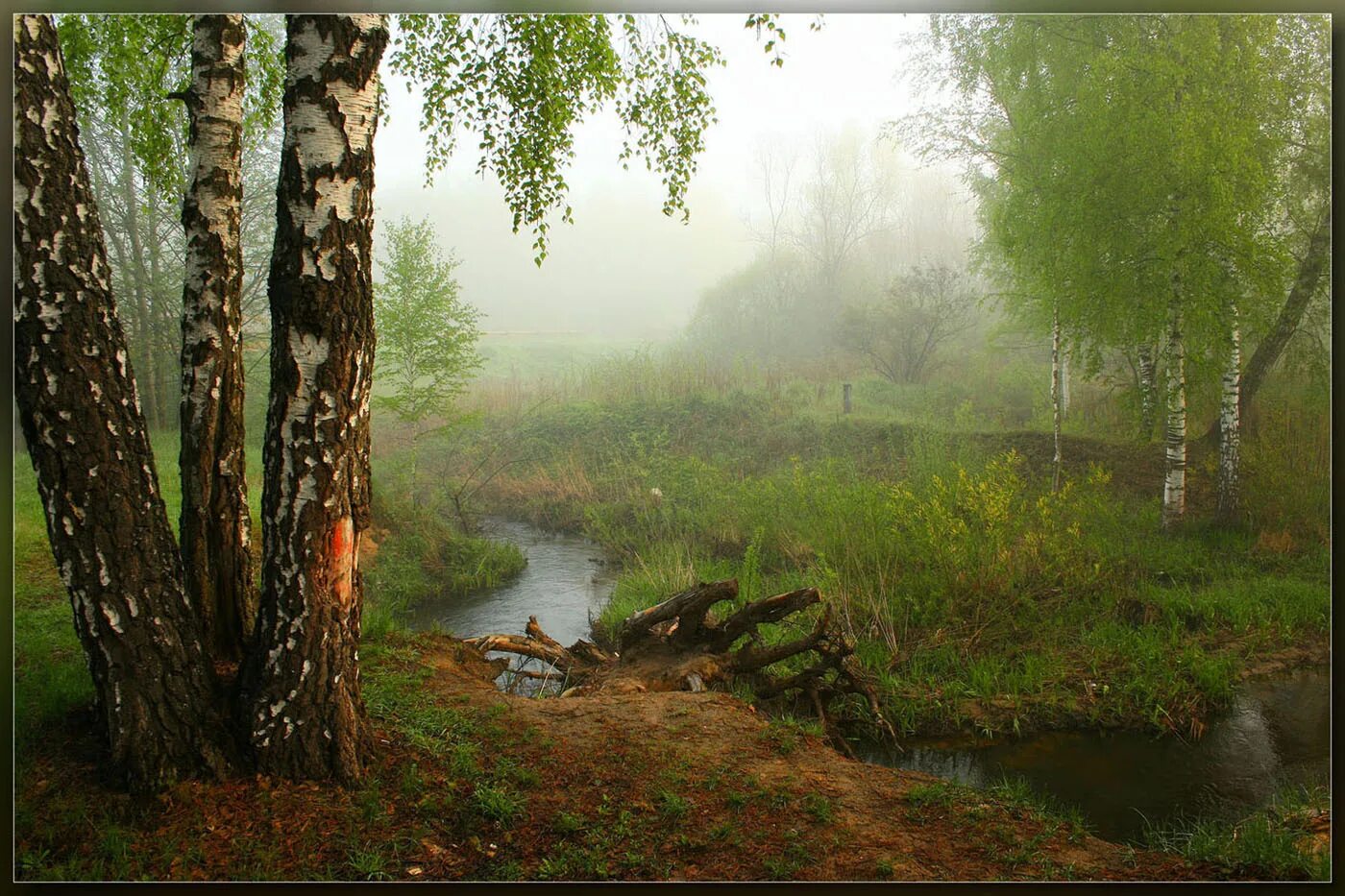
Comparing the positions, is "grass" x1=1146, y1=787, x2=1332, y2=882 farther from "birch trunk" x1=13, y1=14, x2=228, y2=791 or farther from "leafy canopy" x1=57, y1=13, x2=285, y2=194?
"leafy canopy" x1=57, y1=13, x2=285, y2=194

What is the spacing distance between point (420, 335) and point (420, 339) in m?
0.03

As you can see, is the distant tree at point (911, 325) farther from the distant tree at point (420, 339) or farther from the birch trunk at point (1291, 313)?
the distant tree at point (420, 339)

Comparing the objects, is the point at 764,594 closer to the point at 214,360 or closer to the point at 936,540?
the point at 936,540

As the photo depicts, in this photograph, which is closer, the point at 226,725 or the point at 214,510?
the point at 226,725

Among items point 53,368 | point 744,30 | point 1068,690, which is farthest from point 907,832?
point 744,30

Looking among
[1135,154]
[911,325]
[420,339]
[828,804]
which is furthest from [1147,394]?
[420,339]

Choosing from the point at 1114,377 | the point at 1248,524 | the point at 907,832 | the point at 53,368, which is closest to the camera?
the point at 53,368

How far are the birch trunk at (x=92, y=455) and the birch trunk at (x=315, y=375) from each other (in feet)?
0.73

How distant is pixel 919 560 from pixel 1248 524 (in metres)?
1.53

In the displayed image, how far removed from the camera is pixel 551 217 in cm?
371

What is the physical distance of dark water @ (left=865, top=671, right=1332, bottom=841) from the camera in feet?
9.30

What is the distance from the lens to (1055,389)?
15.5ft

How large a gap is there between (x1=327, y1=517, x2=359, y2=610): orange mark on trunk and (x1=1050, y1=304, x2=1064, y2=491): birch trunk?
3.41 m

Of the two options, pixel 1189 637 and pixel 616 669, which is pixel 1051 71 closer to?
pixel 1189 637
